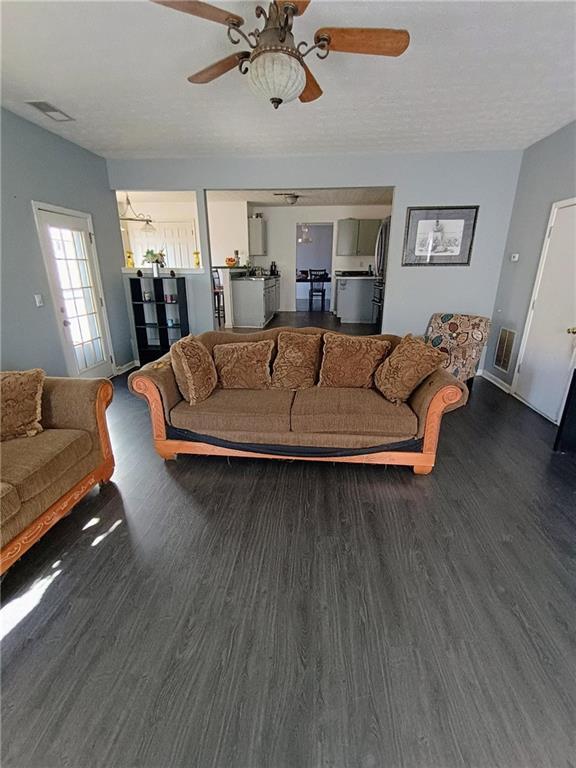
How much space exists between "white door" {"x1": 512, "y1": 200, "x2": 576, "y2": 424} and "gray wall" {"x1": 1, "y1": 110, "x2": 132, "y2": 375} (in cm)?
502

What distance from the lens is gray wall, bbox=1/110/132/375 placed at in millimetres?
3041

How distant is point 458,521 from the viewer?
2.00 meters

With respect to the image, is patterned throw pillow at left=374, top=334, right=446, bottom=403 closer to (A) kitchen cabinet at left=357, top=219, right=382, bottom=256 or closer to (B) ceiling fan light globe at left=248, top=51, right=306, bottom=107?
(B) ceiling fan light globe at left=248, top=51, right=306, bottom=107

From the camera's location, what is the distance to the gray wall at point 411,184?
412cm

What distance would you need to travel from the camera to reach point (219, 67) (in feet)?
6.57

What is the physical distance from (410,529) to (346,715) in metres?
0.98

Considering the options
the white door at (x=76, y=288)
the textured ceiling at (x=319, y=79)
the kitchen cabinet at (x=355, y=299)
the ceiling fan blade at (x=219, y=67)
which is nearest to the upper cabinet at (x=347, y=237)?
the kitchen cabinet at (x=355, y=299)

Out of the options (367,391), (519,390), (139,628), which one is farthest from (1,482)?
(519,390)

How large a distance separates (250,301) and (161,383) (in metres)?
5.08

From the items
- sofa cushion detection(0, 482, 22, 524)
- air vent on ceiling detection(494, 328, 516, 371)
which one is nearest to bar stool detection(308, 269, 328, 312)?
air vent on ceiling detection(494, 328, 516, 371)

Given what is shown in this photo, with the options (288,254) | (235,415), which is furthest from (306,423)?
(288,254)

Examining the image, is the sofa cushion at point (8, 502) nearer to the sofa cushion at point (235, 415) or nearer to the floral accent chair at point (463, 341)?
the sofa cushion at point (235, 415)

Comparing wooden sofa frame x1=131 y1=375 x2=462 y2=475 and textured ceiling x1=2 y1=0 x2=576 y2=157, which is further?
wooden sofa frame x1=131 y1=375 x2=462 y2=475

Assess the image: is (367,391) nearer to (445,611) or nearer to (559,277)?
(445,611)
